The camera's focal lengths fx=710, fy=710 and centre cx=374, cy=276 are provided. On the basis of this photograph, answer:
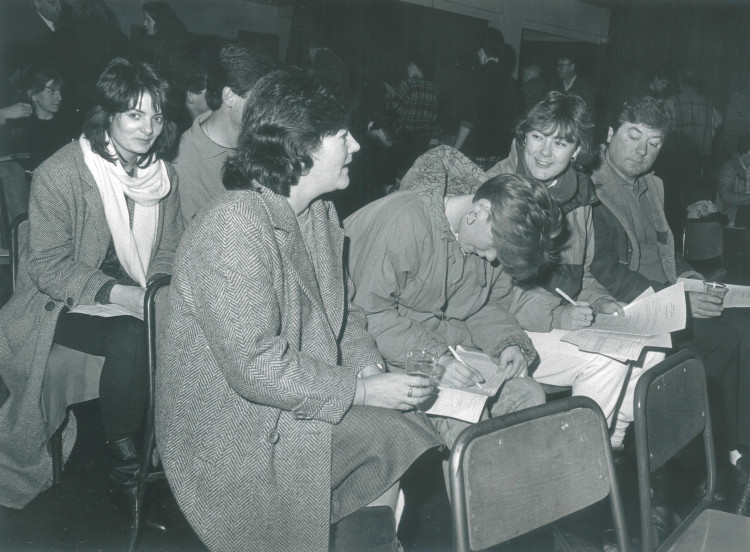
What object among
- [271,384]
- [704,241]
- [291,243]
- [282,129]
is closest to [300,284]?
[291,243]

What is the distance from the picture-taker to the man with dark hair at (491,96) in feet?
17.8

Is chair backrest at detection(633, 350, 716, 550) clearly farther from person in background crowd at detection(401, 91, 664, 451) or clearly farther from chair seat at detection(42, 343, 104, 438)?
chair seat at detection(42, 343, 104, 438)

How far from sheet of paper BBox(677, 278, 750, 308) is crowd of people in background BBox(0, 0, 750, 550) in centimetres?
8

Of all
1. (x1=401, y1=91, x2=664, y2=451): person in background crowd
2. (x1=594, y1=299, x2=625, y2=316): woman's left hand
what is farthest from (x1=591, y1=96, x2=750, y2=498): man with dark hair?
(x1=594, y1=299, x2=625, y2=316): woman's left hand

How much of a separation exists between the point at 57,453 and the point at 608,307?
2.23 m

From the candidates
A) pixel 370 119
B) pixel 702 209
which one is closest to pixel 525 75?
pixel 370 119

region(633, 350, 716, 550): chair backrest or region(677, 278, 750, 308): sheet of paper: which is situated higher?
region(677, 278, 750, 308): sheet of paper

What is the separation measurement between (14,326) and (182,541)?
0.93 metres

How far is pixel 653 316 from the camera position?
2664mm

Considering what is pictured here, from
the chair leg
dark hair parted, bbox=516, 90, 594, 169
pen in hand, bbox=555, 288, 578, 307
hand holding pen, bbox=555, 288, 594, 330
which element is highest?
dark hair parted, bbox=516, 90, 594, 169

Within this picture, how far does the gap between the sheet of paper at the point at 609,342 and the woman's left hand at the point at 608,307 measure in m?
0.26

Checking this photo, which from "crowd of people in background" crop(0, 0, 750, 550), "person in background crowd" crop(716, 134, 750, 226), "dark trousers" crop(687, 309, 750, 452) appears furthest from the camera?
"person in background crowd" crop(716, 134, 750, 226)

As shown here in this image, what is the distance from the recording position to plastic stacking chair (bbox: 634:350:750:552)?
1.55 m

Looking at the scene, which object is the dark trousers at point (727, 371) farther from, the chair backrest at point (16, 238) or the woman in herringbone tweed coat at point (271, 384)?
the chair backrest at point (16, 238)
